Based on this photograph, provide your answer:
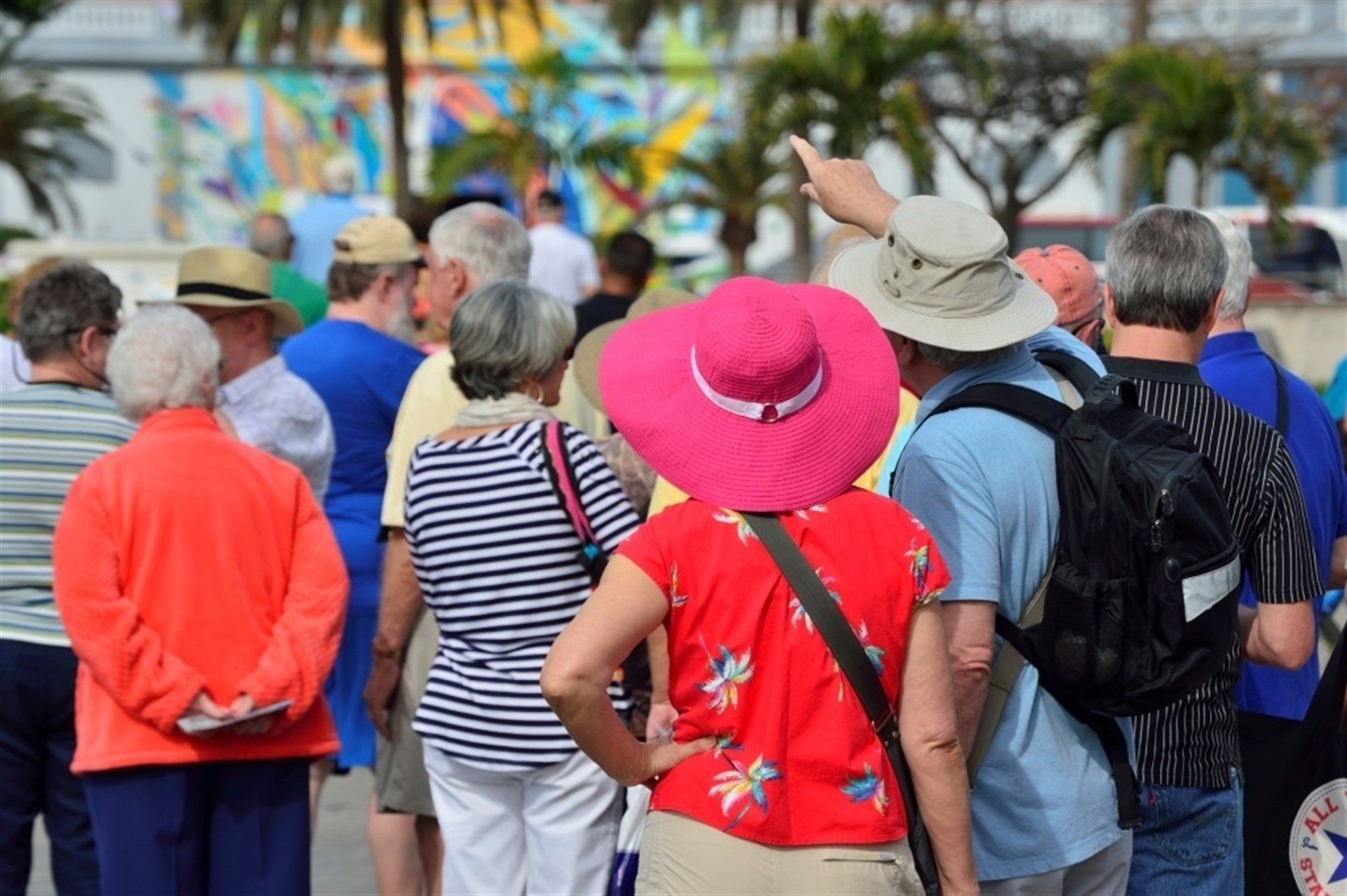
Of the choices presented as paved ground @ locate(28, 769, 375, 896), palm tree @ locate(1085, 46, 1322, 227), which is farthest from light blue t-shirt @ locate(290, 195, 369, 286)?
palm tree @ locate(1085, 46, 1322, 227)

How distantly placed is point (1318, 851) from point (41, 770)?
10.4ft

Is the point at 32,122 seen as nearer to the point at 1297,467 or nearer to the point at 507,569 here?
the point at 507,569

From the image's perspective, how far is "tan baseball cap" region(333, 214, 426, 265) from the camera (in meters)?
5.66

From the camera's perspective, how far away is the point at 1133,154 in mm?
15625

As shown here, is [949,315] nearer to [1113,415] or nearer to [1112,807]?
[1113,415]

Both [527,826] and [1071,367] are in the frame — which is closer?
[1071,367]

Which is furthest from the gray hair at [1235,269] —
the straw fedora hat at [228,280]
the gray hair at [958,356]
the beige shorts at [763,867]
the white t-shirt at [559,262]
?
the white t-shirt at [559,262]

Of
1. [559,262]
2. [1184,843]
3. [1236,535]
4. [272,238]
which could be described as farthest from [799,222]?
[1184,843]

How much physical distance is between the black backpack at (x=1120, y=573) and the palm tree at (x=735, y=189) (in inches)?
749

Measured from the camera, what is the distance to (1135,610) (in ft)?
9.64

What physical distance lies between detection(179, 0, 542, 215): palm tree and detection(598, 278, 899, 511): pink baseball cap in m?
18.9

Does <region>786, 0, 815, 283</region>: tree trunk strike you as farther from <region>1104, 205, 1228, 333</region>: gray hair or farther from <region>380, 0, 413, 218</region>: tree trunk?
<region>1104, 205, 1228, 333</region>: gray hair

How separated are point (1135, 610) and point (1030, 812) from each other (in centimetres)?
39

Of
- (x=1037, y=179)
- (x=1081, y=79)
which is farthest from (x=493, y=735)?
(x=1037, y=179)
